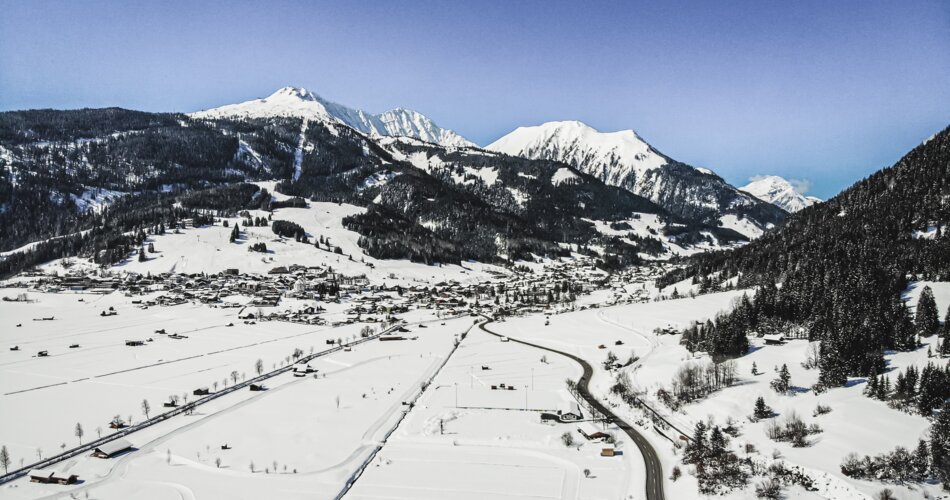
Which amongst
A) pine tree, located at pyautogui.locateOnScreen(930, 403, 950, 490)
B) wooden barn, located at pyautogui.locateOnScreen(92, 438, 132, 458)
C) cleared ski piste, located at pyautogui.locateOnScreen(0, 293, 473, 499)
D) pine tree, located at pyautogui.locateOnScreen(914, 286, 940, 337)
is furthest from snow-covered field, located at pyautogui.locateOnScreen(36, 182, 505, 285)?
pine tree, located at pyautogui.locateOnScreen(930, 403, 950, 490)

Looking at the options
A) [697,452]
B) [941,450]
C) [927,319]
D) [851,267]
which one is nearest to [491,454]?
[697,452]

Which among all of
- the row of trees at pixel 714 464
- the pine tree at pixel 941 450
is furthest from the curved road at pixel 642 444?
the pine tree at pixel 941 450

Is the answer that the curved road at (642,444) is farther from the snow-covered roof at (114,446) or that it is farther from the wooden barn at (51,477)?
the snow-covered roof at (114,446)

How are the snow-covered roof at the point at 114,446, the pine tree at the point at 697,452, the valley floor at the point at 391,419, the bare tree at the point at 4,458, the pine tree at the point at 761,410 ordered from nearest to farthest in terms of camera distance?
the valley floor at the point at 391,419 < the pine tree at the point at 697,452 < the bare tree at the point at 4,458 < the snow-covered roof at the point at 114,446 < the pine tree at the point at 761,410

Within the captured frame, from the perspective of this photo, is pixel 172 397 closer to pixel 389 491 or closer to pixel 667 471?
pixel 389 491

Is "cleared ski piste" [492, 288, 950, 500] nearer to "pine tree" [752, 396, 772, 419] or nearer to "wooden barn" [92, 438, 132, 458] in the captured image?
"pine tree" [752, 396, 772, 419]

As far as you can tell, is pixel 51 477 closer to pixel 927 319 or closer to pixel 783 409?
pixel 783 409
